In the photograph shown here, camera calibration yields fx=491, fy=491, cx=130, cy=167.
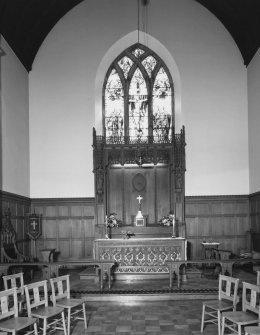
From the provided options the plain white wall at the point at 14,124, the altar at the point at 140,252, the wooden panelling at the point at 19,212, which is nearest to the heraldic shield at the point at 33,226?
the wooden panelling at the point at 19,212

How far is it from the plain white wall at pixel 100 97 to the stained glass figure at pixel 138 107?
1.03 meters

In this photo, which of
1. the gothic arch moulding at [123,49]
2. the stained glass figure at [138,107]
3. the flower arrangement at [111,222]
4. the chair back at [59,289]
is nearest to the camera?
the chair back at [59,289]

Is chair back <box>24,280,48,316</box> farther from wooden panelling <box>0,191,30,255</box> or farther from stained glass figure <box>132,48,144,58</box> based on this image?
stained glass figure <box>132,48,144,58</box>

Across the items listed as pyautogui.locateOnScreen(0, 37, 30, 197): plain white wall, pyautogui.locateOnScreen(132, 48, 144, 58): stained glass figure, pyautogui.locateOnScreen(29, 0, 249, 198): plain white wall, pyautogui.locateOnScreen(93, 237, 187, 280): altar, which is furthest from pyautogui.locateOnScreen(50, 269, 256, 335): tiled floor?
pyautogui.locateOnScreen(132, 48, 144, 58): stained glass figure

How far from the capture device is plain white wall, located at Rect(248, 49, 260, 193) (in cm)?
1352

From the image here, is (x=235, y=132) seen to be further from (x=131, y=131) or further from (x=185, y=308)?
(x=185, y=308)

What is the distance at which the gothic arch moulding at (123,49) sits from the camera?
48.9ft

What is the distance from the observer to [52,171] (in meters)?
14.5

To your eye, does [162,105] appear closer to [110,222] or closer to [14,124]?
[110,222]

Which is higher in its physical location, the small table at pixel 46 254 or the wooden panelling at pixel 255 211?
the wooden panelling at pixel 255 211

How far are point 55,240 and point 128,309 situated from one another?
19.2 feet

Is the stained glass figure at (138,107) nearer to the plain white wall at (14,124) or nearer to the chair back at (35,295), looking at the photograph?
the plain white wall at (14,124)

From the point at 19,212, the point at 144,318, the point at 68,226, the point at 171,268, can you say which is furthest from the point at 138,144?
the point at 144,318

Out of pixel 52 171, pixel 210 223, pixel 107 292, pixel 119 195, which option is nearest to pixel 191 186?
pixel 210 223
